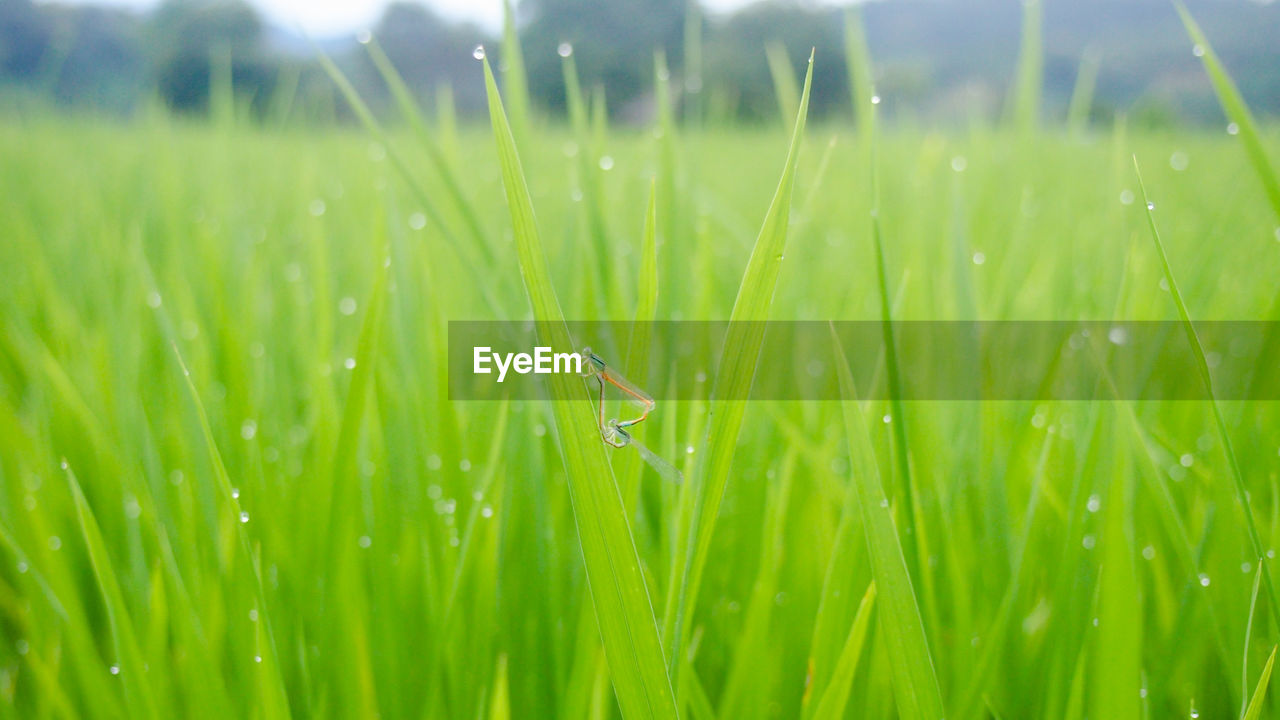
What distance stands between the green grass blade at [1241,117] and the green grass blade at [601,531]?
33cm

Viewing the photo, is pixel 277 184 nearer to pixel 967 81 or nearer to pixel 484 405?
pixel 484 405

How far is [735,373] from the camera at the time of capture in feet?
0.81

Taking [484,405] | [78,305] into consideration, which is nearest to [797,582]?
[484,405]

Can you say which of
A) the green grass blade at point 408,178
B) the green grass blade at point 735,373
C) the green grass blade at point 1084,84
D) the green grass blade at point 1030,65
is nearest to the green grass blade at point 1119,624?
the green grass blade at point 735,373

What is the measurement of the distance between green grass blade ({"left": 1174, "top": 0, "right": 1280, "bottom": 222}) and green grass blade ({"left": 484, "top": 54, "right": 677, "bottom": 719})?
1.08 feet

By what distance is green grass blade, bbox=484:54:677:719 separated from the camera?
0.22 m

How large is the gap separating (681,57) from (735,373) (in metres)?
4.21

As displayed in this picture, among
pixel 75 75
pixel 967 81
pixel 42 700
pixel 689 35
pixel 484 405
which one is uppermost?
pixel 75 75

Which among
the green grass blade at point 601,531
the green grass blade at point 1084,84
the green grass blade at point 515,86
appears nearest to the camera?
the green grass blade at point 601,531

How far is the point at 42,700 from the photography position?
1.05 ft

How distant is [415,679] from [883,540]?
23 centimetres

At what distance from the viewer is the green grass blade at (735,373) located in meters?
0.24

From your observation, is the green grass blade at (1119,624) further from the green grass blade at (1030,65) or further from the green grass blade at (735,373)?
the green grass blade at (1030,65)

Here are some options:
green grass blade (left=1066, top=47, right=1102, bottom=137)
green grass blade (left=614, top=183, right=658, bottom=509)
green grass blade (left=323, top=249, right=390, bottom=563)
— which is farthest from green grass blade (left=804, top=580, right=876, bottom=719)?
green grass blade (left=1066, top=47, right=1102, bottom=137)
